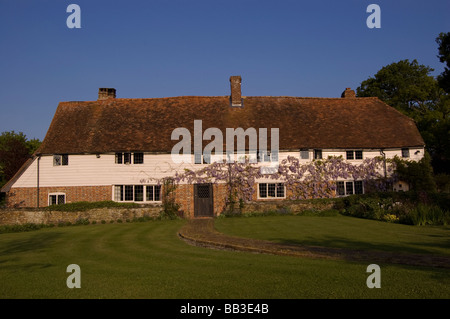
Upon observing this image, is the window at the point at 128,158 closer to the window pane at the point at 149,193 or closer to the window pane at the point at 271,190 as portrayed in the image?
the window pane at the point at 149,193

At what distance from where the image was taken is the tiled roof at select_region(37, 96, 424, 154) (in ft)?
89.1

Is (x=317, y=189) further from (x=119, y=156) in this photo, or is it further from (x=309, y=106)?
(x=119, y=156)

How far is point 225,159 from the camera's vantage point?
26.7m

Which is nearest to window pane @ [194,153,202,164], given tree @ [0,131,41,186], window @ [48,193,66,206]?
window @ [48,193,66,206]

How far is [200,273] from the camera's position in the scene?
826 centimetres

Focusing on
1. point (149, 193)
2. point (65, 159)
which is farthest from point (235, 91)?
point (65, 159)

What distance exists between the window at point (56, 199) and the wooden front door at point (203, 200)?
961cm

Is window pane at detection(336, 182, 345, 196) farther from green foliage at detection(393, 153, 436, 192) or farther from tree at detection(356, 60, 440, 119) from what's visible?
tree at detection(356, 60, 440, 119)

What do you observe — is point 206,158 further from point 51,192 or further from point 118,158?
point 51,192

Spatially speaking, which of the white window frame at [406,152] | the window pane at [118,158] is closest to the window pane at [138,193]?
the window pane at [118,158]

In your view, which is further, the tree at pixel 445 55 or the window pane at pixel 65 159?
the window pane at pixel 65 159

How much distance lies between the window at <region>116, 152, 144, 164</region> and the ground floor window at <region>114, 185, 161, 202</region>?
180 centimetres

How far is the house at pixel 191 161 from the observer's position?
86.8ft
